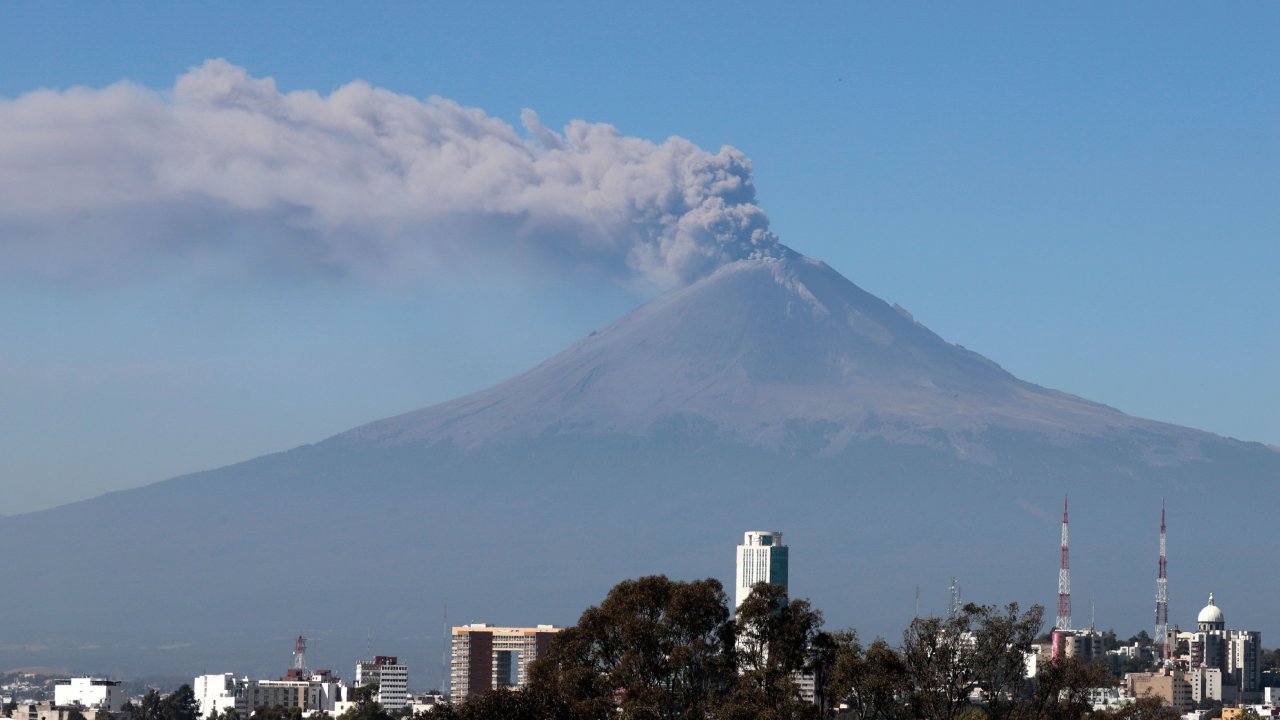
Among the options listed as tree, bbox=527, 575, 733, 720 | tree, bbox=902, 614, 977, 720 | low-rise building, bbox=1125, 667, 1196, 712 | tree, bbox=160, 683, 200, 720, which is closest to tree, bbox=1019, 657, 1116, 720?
tree, bbox=902, 614, 977, 720

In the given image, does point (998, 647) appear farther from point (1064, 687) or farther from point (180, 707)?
point (180, 707)

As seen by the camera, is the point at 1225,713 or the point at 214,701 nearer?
the point at 1225,713

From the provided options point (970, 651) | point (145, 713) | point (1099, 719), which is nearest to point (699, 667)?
point (970, 651)

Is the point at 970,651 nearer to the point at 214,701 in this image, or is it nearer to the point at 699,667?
the point at 699,667

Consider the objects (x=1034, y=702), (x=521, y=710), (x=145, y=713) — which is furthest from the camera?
(x=145, y=713)

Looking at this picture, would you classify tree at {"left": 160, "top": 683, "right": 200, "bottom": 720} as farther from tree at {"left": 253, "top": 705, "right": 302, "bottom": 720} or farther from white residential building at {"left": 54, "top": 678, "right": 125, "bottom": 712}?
white residential building at {"left": 54, "top": 678, "right": 125, "bottom": 712}

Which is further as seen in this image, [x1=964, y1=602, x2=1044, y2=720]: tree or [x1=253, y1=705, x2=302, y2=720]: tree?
[x1=253, y1=705, x2=302, y2=720]: tree

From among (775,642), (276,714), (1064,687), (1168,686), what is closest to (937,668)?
(1064,687)

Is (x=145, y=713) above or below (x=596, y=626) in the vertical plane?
below

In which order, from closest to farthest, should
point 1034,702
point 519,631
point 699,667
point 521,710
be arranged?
point 521,710, point 699,667, point 1034,702, point 519,631
